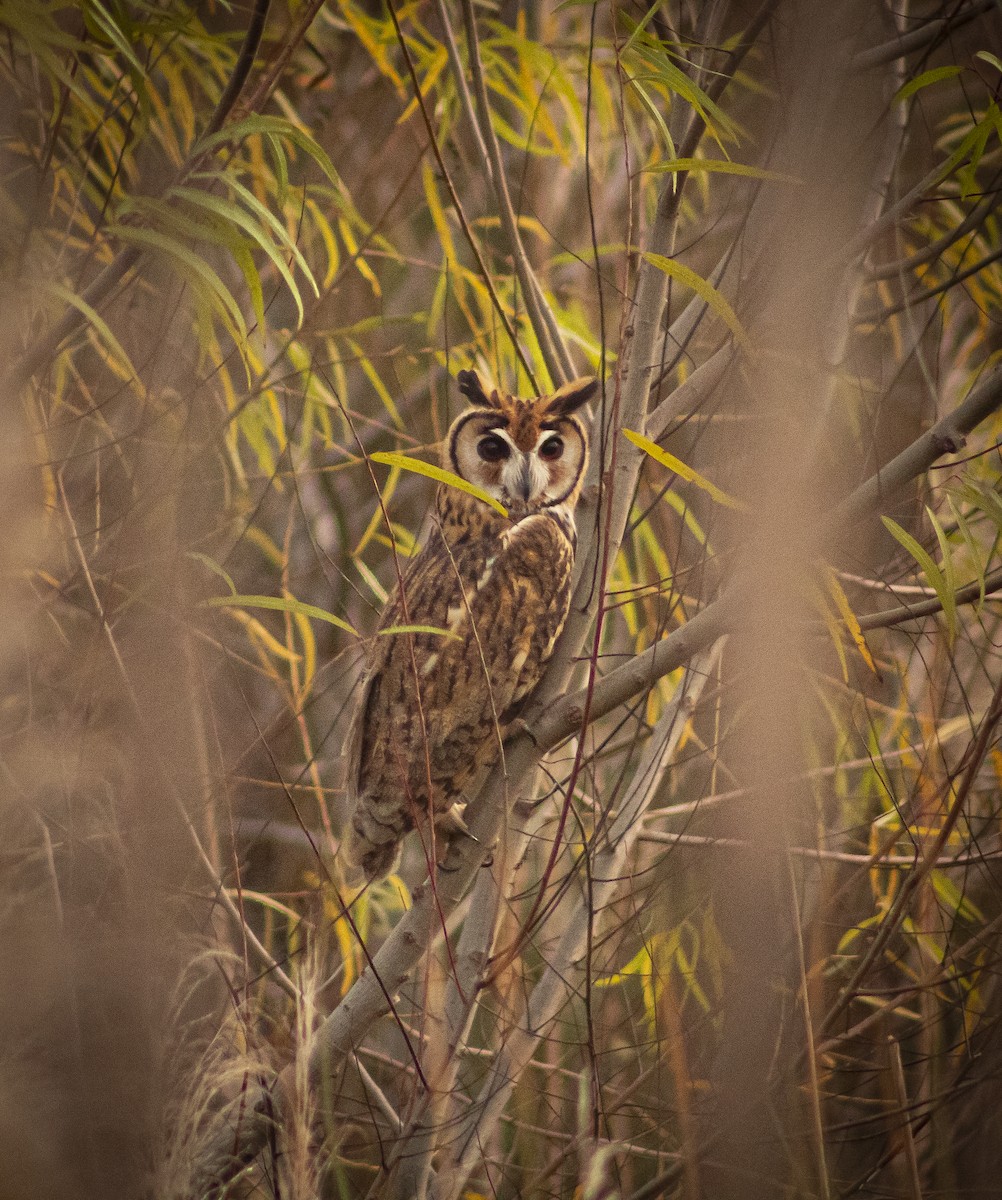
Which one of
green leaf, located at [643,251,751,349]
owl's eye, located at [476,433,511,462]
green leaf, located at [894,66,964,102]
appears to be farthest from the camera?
owl's eye, located at [476,433,511,462]

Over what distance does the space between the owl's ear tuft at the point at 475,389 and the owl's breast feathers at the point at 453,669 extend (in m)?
0.18

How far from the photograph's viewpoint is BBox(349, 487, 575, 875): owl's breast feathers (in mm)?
1288

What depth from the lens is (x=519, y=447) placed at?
1.35m

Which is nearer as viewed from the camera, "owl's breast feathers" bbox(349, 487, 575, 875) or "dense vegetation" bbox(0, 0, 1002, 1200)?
"dense vegetation" bbox(0, 0, 1002, 1200)

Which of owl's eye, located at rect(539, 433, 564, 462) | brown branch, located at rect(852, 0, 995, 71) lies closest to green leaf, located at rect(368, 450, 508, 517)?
owl's eye, located at rect(539, 433, 564, 462)

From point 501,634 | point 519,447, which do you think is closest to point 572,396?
point 519,447

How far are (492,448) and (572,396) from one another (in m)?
0.16

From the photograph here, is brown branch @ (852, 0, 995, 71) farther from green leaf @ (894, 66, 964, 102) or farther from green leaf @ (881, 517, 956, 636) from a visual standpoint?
green leaf @ (881, 517, 956, 636)

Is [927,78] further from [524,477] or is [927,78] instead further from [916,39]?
[524,477]

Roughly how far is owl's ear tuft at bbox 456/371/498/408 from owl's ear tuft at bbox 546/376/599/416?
108 millimetres

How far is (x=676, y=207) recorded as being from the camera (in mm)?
993

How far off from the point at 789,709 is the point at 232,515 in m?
0.97

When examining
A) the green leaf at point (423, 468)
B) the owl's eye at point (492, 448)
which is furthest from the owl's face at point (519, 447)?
the green leaf at point (423, 468)

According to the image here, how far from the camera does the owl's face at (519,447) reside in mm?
1331
